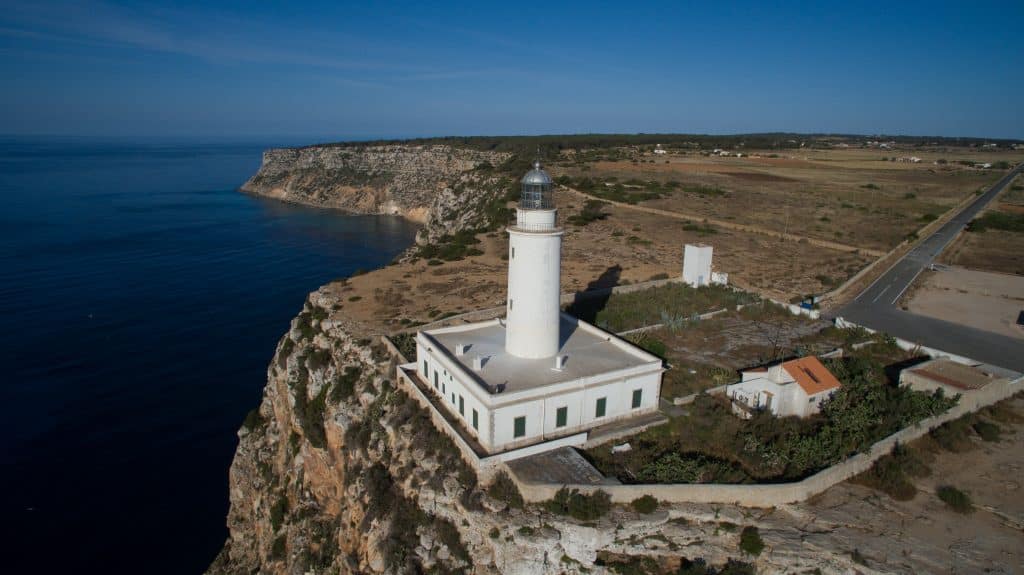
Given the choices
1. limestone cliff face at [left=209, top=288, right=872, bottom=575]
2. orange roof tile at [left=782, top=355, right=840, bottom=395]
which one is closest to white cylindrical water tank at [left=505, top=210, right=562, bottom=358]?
limestone cliff face at [left=209, top=288, right=872, bottom=575]

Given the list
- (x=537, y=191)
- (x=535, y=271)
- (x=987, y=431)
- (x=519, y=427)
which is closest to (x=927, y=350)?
(x=987, y=431)

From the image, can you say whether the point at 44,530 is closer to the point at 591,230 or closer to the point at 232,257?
the point at 591,230

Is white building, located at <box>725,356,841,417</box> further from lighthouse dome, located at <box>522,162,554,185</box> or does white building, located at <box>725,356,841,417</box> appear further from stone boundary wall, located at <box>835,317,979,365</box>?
lighthouse dome, located at <box>522,162,554,185</box>

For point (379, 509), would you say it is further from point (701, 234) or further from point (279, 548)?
point (701, 234)

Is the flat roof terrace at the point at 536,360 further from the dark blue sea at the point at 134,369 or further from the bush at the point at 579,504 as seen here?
the dark blue sea at the point at 134,369

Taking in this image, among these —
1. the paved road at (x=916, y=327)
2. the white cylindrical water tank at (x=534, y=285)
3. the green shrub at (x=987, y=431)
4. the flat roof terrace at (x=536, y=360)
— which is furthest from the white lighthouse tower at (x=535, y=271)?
the paved road at (x=916, y=327)

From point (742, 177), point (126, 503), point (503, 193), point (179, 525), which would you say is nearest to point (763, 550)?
point (179, 525)
